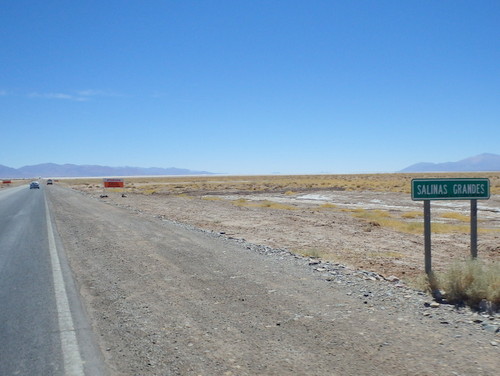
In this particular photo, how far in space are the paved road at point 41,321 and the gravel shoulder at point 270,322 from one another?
10.5 inches

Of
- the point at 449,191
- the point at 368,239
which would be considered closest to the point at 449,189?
the point at 449,191

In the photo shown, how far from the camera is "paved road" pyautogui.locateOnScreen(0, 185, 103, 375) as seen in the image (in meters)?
4.93

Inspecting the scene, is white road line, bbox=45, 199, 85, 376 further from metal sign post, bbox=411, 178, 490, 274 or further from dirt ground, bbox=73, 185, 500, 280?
dirt ground, bbox=73, 185, 500, 280

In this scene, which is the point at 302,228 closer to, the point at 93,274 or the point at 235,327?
the point at 93,274

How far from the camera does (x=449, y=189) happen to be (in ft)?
27.1

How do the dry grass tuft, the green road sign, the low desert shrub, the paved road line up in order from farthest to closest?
the dry grass tuft < the green road sign < the low desert shrub < the paved road

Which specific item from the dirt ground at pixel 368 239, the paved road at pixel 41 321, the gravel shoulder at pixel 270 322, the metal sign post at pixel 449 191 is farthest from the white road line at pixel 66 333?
the dirt ground at pixel 368 239

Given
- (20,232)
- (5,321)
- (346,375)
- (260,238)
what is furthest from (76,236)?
(346,375)

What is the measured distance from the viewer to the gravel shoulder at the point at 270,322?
4.79 metres

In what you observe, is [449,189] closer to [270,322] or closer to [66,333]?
[270,322]

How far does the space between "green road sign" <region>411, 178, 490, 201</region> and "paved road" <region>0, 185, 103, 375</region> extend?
19.2 ft

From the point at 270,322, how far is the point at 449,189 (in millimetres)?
4297

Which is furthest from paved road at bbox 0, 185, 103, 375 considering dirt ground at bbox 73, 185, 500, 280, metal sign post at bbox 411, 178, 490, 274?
dirt ground at bbox 73, 185, 500, 280

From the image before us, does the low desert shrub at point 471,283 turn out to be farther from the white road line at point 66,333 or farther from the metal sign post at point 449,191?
the white road line at point 66,333
